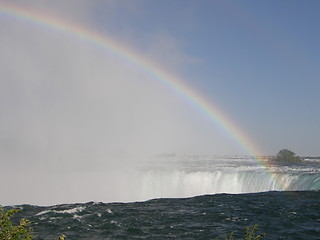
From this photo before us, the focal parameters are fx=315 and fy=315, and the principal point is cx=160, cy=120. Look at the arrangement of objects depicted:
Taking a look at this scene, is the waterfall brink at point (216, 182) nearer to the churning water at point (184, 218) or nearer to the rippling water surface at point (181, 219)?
the churning water at point (184, 218)

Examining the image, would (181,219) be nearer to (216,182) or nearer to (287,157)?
(216,182)

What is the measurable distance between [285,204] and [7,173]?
4513 cm

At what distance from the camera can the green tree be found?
71.8 metres

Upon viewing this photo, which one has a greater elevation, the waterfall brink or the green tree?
the green tree

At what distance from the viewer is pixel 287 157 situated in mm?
72312

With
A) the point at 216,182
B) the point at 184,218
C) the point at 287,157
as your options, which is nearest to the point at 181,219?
the point at 184,218

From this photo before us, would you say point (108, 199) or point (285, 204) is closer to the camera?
point (285, 204)

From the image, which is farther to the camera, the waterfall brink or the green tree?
the green tree

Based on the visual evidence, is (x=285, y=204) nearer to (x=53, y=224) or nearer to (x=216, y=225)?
(x=216, y=225)

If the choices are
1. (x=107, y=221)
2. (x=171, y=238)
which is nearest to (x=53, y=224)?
(x=107, y=221)

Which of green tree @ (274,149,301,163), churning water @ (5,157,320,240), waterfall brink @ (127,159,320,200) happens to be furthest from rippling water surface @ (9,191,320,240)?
green tree @ (274,149,301,163)

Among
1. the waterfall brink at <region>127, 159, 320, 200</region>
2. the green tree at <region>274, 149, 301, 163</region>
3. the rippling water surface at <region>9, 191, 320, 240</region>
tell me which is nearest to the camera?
the rippling water surface at <region>9, 191, 320, 240</region>

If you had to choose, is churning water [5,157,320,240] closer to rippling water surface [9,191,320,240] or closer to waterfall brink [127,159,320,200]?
rippling water surface [9,191,320,240]

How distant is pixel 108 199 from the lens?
39.3m
